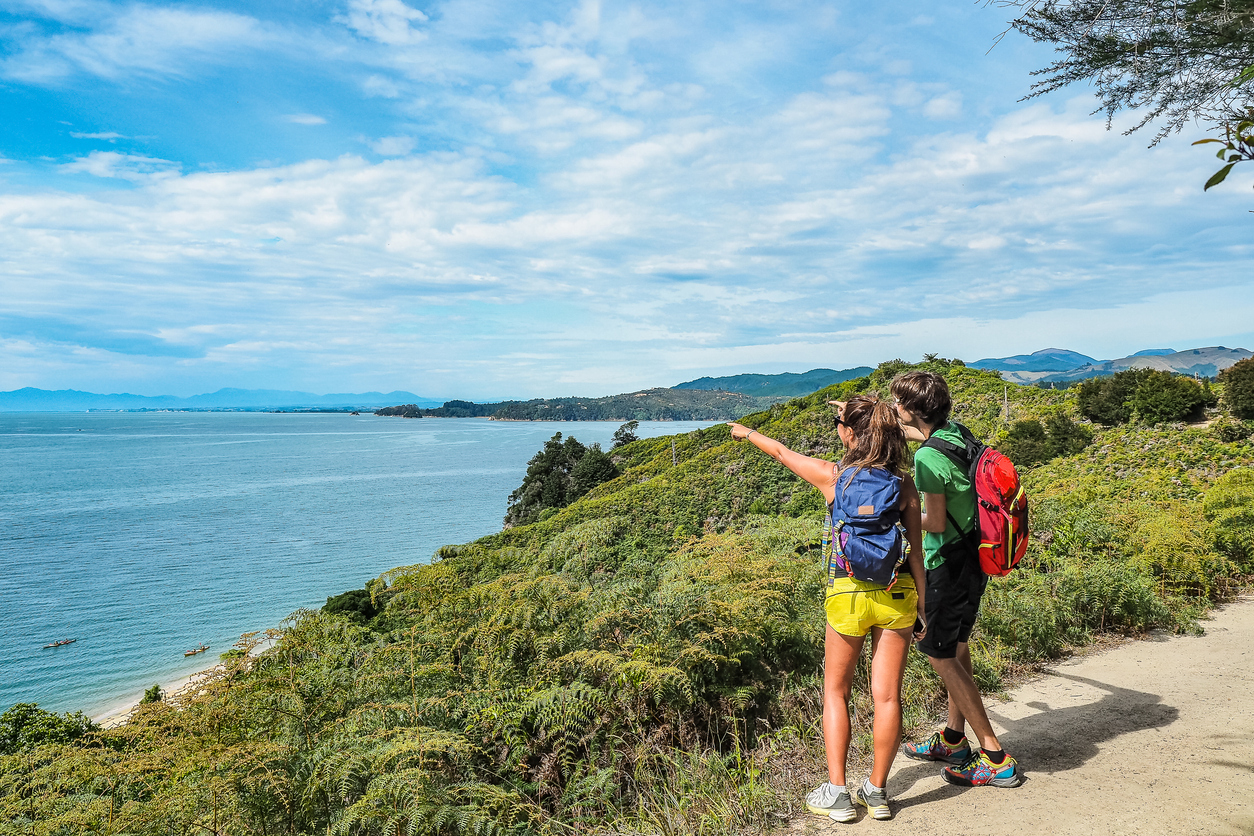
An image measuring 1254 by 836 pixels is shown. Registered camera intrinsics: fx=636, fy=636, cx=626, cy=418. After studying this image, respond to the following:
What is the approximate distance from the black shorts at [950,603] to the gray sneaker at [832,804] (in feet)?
2.58

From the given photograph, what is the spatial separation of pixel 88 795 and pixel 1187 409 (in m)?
23.0

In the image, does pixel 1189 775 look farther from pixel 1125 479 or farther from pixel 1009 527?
pixel 1125 479

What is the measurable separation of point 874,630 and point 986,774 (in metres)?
0.96

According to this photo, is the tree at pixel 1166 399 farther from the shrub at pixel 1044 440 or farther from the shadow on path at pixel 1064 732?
the shadow on path at pixel 1064 732

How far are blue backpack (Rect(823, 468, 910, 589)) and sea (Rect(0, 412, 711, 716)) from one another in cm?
2431

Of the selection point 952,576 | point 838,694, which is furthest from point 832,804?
point 952,576

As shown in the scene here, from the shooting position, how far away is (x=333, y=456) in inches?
4422

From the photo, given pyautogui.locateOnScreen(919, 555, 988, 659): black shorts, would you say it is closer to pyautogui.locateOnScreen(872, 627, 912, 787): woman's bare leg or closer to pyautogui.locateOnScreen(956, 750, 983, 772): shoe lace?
pyautogui.locateOnScreen(872, 627, 912, 787): woman's bare leg

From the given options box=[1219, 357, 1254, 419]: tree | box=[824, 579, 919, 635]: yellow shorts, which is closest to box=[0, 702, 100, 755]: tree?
box=[824, 579, 919, 635]: yellow shorts

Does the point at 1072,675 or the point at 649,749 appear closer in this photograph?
the point at 649,749

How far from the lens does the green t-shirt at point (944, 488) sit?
119 inches

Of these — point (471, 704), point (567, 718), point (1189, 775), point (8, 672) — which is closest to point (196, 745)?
point (471, 704)

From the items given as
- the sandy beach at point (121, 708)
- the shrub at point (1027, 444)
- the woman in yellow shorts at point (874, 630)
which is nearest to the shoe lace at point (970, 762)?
the woman in yellow shorts at point (874, 630)

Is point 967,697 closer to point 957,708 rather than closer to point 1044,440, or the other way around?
point 957,708
